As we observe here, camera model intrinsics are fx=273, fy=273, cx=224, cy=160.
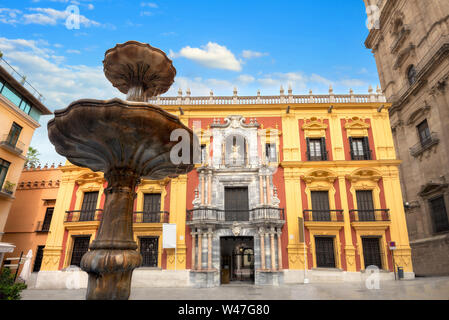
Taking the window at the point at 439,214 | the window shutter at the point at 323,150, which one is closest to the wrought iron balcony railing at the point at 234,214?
the window shutter at the point at 323,150

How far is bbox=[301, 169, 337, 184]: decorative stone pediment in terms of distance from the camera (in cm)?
1633

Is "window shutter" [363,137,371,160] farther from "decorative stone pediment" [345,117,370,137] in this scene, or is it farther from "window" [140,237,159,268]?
"window" [140,237,159,268]

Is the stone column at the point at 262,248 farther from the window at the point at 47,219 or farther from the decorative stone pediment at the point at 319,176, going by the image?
the window at the point at 47,219

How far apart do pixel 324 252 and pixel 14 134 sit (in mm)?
20348

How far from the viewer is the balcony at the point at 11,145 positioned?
53.5 ft

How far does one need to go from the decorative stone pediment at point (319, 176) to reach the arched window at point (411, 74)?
10.5 metres

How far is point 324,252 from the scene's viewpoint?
15.2 metres

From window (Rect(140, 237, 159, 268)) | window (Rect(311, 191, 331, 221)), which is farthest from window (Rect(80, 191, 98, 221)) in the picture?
window (Rect(311, 191, 331, 221))

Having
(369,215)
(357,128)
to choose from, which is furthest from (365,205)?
(357,128)

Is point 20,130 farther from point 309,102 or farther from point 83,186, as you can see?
point 309,102

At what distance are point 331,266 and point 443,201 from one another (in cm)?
796

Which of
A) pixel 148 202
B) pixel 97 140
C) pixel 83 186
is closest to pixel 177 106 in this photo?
pixel 148 202

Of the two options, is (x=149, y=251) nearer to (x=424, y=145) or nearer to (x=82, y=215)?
(x=82, y=215)

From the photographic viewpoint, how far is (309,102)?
59.3 feet
